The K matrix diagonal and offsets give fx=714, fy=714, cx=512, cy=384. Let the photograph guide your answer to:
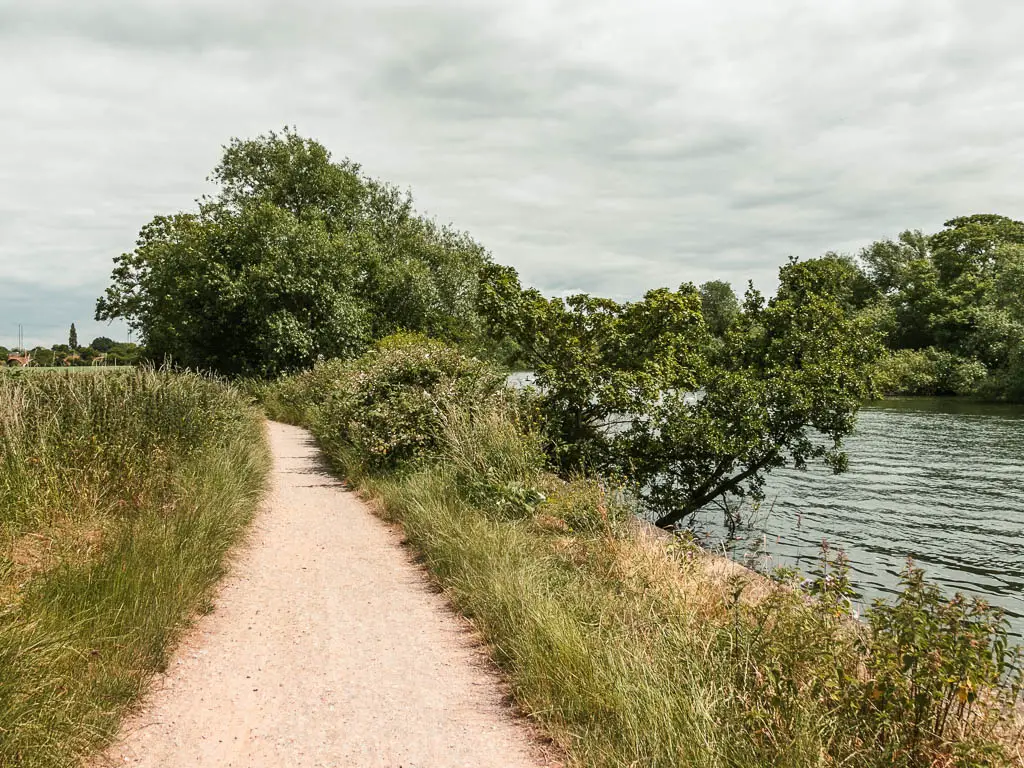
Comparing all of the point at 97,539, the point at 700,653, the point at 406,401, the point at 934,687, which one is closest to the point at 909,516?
the point at 406,401

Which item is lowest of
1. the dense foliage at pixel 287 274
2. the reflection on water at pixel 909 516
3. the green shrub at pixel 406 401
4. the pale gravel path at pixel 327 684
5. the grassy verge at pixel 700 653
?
the reflection on water at pixel 909 516

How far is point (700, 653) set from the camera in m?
4.26

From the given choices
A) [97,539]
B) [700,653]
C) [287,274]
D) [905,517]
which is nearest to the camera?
[700,653]

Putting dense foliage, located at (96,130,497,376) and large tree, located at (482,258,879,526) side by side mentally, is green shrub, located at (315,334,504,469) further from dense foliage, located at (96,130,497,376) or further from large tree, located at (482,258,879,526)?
dense foliage, located at (96,130,497,376)

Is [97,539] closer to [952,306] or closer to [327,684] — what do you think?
[327,684]

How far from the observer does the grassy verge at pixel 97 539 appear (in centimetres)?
354

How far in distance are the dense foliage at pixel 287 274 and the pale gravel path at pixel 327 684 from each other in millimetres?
25591

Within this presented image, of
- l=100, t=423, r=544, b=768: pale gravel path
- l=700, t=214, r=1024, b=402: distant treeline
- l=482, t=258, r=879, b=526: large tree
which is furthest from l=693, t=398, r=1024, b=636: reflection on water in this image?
l=700, t=214, r=1024, b=402: distant treeline

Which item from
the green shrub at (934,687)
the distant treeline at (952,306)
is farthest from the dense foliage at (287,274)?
the green shrub at (934,687)

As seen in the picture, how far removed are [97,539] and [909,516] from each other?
1617 centimetres

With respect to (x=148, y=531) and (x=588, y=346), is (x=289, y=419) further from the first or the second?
(x=148, y=531)

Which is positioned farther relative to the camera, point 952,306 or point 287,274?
point 952,306

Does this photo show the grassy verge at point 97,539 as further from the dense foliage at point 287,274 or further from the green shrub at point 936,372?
the green shrub at point 936,372

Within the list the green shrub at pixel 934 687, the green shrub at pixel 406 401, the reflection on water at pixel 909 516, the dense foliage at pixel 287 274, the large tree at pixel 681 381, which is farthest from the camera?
the dense foliage at pixel 287 274
